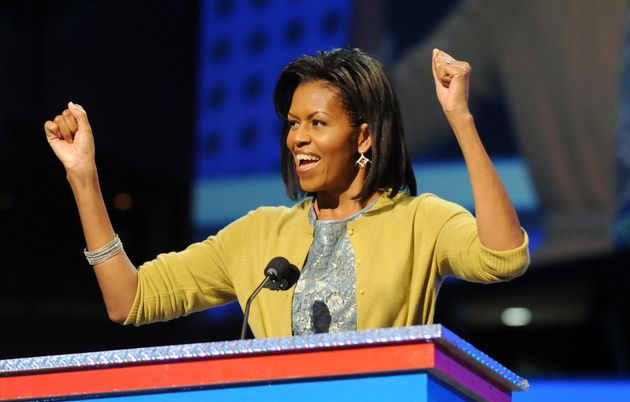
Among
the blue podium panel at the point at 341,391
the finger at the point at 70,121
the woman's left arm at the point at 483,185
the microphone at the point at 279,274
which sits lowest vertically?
the blue podium panel at the point at 341,391

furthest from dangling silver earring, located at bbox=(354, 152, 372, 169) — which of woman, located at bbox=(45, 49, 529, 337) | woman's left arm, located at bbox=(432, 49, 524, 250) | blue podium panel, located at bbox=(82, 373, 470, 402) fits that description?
blue podium panel, located at bbox=(82, 373, 470, 402)

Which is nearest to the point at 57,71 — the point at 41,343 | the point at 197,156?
the point at 197,156

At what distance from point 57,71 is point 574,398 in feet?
8.33

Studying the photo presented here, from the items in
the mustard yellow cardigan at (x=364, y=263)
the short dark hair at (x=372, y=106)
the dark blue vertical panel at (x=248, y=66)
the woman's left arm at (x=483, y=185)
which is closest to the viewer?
the woman's left arm at (x=483, y=185)

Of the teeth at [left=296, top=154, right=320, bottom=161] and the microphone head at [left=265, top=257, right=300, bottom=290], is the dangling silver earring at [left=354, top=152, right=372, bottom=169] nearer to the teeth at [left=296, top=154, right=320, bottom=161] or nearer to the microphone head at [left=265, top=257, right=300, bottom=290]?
the teeth at [left=296, top=154, right=320, bottom=161]

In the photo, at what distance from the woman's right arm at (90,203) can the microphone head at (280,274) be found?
0.30 m

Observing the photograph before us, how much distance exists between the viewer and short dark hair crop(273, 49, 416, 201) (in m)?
1.89

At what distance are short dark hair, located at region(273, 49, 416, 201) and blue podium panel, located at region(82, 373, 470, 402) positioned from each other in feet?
1.82

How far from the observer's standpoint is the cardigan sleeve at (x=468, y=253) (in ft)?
5.29

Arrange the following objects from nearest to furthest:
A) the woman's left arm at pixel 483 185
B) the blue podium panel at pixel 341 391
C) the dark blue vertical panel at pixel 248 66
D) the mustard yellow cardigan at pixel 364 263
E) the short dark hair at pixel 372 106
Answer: the blue podium panel at pixel 341 391 < the woman's left arm at pixel 483 185 < the mustard yellow cardigan at pixel 364 263 < the short dark hair at pixel 372 106 < the dark blue vertical panel at pixel 248 66

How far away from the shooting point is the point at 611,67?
375 cm

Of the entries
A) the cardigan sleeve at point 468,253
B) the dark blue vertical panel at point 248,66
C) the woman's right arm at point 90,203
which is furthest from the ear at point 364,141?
the dark blue vertical panel at point 248,66

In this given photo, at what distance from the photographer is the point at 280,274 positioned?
174cm

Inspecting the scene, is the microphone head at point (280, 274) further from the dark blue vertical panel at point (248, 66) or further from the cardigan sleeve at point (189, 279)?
the dark blue vertical panel at point (248, 66)
